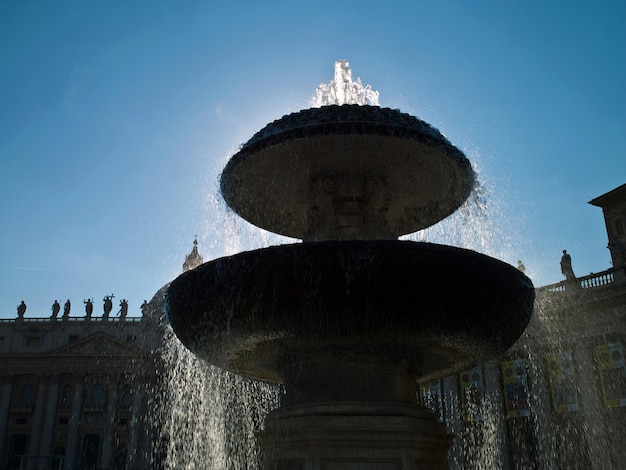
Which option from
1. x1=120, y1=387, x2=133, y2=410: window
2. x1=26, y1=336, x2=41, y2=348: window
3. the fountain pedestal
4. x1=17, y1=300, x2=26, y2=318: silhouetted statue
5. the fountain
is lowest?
the fountain pedestal

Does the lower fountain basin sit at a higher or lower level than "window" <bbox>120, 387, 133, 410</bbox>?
lower

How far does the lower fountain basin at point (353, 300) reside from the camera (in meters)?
4.57

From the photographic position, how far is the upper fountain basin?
233 inches

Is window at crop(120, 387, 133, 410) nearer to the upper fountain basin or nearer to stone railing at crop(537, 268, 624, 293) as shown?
stone railing at crop(537, 268, 624, 293)

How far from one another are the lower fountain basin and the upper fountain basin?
1495mm

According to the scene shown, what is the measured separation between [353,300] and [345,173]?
2.20 metres

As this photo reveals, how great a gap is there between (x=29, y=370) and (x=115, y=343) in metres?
8.22

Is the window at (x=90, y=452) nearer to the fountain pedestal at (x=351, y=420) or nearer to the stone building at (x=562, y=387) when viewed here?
the stone building at (x=562, y=387)

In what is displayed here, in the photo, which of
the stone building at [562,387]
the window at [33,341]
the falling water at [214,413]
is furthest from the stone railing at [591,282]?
the window at [33,341]

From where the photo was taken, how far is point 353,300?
464cm

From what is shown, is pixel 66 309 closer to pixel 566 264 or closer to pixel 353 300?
pixel 566 264

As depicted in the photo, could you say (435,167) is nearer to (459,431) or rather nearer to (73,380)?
(459,431)

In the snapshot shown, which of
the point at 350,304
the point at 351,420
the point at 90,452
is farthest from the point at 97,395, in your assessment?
the point at 350,304

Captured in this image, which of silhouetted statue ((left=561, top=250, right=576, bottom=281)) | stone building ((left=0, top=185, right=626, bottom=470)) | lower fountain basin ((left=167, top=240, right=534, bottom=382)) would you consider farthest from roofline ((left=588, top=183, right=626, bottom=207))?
lower fountain basin ((left=167, top=240, right=534, bottom=382))
